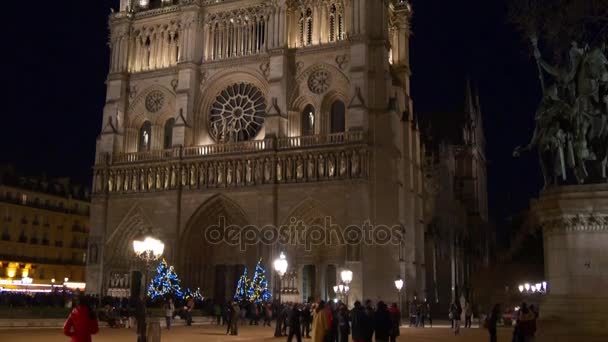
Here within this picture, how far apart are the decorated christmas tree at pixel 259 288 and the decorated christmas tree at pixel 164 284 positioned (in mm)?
3884

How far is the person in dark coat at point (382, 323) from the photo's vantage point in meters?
13.1

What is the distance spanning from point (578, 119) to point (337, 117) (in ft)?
82.3

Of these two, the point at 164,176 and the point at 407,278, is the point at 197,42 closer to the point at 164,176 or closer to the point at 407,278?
the point at 164,176

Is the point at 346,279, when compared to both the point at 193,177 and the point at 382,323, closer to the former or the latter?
the point at 193,177

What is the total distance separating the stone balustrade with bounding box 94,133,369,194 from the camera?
34750 mm

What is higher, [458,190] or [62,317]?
[458,190]

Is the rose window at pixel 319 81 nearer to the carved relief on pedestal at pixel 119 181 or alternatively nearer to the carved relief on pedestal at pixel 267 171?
the carved relief on pedestal at pixel 267 171

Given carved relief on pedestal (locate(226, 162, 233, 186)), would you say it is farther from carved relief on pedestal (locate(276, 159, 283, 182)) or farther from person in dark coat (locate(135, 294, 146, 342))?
person in dark coat (locate(135, 294, 146, 342))

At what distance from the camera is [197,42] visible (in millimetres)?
40594

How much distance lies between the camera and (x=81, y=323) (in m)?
8.81

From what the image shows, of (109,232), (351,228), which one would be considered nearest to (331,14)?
(351,228)

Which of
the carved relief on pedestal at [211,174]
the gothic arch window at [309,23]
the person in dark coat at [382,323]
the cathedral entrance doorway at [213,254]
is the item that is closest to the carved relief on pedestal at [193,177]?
the carved relief on pedestal at [211,174]

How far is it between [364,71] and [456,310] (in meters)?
15.3

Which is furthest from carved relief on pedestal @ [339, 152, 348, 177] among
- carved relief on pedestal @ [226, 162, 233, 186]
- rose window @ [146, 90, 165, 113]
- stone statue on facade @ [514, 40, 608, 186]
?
stone statue on facade @ [514, 40, 608, 186]
